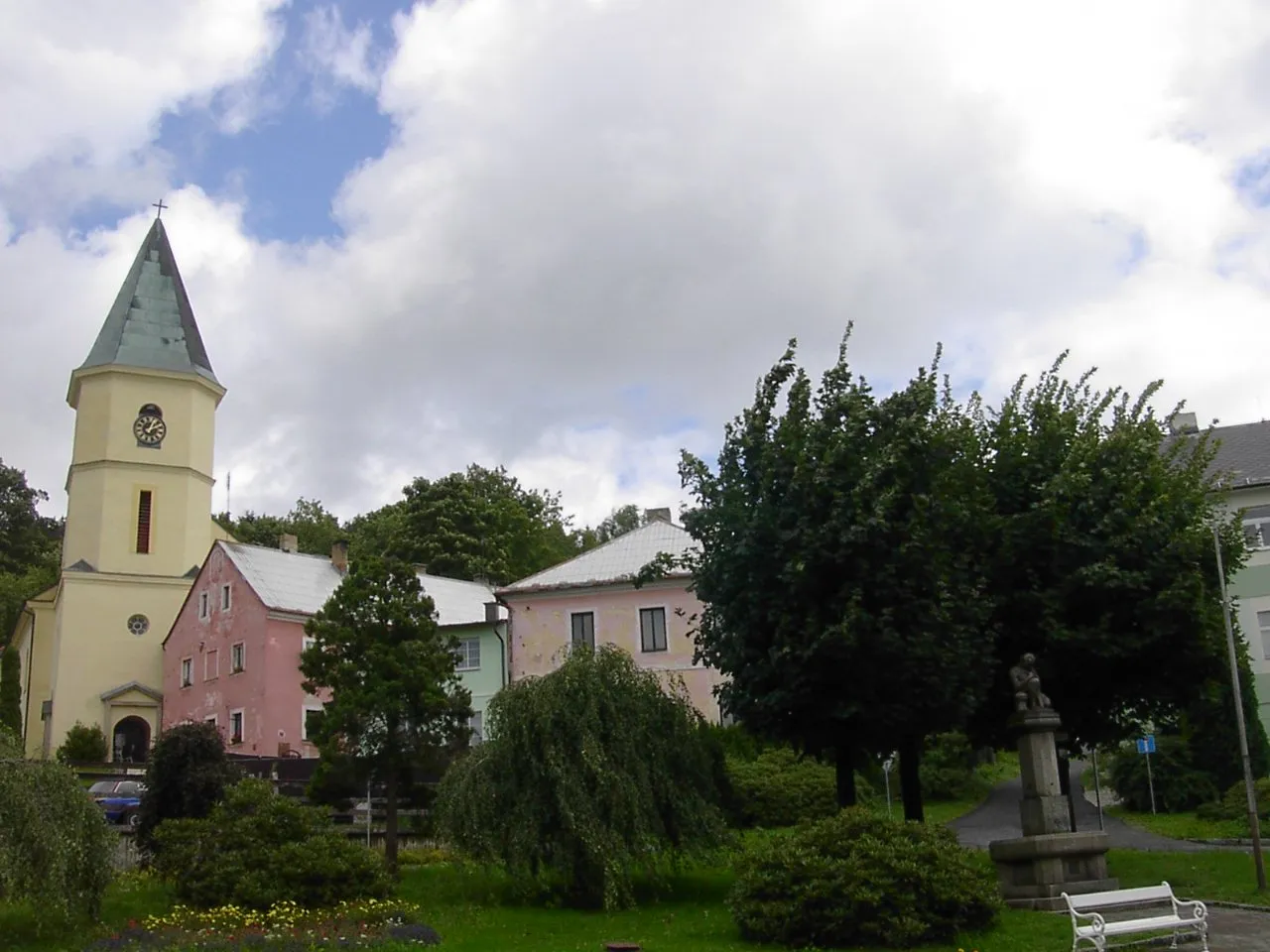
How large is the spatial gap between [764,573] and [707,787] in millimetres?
3735

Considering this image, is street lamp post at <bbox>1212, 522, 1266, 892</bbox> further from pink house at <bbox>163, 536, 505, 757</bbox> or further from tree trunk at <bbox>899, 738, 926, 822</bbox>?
pink house at <bbox>163, 536, 505, 757</bbox>

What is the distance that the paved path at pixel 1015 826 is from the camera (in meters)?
28.3

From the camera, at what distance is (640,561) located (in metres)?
41.8

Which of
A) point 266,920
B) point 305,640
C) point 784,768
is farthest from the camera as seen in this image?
point 305,640

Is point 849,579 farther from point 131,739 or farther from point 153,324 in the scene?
point 153,324

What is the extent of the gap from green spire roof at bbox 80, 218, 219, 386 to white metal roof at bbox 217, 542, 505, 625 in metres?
10.5

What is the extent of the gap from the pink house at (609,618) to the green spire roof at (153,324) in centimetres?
2419

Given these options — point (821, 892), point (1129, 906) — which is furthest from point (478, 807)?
point (1129, 906)

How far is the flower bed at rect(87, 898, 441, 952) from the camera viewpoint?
1520 cm

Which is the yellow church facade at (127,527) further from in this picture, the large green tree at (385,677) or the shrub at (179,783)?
the shrub at (179,783)

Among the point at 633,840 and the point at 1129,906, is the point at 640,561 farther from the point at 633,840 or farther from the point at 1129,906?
the point at 1129,906

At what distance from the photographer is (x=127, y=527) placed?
55125 millimetres

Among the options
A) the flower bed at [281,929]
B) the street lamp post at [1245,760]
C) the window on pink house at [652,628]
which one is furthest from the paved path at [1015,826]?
the flower bed at [281,929]

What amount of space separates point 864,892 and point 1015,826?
60.6 ft
